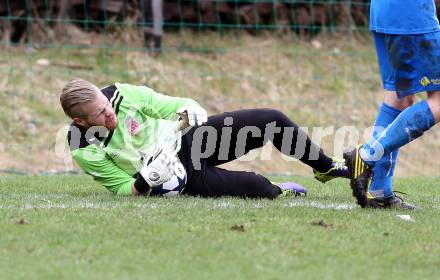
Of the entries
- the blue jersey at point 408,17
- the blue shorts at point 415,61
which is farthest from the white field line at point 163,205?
the blue jersey at point 408,17

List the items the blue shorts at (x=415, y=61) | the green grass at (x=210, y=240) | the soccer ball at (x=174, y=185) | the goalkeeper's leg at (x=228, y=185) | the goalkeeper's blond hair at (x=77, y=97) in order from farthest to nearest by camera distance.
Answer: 1. the goalkeeper's leg at (x=228, y=185)
2. the soccer ball at (x=174, y=185)
3. the goalkeeper's blond hair at (x=77, y=97)
4. the blue shorts at (x=415, y=61)
5. the green grass at (x=210, y=240)

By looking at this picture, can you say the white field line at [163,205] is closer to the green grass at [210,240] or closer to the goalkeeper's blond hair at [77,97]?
the green grass at [210,240]

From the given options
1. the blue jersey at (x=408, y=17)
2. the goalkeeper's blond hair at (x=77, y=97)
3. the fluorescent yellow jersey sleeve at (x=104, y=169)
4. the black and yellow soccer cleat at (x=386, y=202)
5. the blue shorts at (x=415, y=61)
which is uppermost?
the blue jersey at (x=408, y=17)

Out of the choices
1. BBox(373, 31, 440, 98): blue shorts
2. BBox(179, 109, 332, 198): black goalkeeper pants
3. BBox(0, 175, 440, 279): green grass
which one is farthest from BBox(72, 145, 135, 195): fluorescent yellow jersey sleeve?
BBox(373, 31, 440, 98): blue shorts

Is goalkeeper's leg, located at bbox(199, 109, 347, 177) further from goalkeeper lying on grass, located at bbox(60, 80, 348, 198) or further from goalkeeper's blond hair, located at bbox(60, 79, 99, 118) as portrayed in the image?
goalkeeper's blond hair, located at bbox(60, 79, 99, 118)

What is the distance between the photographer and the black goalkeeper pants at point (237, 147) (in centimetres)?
630

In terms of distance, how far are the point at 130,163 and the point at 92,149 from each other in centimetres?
28

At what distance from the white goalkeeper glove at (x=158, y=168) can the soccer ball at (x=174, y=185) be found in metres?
0.16

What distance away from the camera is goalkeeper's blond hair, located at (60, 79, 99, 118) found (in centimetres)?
584

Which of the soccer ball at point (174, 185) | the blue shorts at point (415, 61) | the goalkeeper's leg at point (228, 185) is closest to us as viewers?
the blue shorts at point (415, 61)

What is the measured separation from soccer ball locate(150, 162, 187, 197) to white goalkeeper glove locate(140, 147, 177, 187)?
0.16m

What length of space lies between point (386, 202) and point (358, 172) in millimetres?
435

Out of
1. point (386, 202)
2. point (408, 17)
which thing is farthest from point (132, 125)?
point (408, 17)

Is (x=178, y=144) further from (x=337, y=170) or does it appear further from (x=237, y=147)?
(x=337, y=170)
